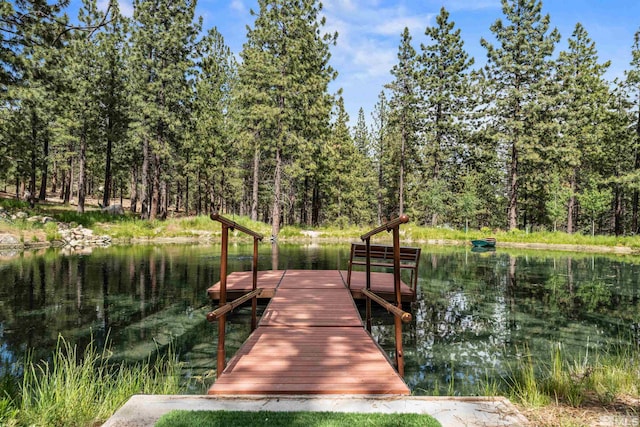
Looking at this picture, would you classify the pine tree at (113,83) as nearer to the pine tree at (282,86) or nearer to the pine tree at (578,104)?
the pine tree at (282,86)

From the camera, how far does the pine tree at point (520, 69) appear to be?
115ft

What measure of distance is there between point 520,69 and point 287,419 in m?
41.0

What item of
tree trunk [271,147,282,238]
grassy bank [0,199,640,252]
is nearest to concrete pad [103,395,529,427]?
grassy bank [0,199,640,252]

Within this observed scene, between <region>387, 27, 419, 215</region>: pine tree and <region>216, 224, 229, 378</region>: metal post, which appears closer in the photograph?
<region>216, 224, 229, 378</region>: metal post

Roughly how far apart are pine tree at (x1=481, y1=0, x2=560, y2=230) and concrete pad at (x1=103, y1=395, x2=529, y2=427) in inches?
1399

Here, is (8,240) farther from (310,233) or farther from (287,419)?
(287,419)

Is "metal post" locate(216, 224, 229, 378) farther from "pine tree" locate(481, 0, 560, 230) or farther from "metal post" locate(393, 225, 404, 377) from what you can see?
"pine tree" locate(481, 0, 560, 230)

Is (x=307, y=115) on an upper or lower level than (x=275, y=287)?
upper

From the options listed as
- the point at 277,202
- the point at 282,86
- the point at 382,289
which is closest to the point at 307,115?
the point at 282,86

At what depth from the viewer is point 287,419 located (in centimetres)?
299

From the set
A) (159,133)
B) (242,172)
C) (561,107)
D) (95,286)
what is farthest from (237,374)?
(561,107)

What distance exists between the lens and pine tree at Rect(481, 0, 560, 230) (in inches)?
1377

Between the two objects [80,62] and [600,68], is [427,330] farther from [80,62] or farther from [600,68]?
[600,68]

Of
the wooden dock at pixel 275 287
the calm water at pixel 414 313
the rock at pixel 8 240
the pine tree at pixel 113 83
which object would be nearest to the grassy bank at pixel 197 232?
the rock at pixel 8 240
